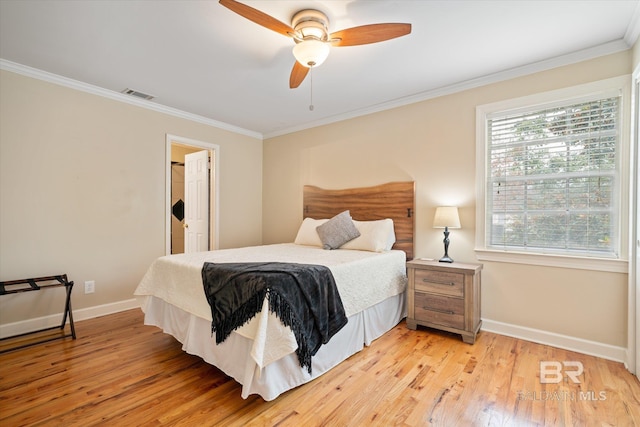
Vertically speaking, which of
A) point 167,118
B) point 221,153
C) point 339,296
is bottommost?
point 339,296

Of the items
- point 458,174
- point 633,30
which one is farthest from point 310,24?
point 633,30

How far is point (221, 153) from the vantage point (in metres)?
4.56

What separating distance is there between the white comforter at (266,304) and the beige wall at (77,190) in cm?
108

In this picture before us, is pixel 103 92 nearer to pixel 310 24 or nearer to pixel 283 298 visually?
pixel 310 24

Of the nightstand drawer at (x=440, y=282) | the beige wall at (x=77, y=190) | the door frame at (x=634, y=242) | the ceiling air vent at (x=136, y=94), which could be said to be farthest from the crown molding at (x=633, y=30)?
the beige wall at (x=77, y=190)

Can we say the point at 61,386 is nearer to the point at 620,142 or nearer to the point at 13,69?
the point at 13,69

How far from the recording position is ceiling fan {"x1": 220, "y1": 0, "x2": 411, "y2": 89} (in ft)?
6.11

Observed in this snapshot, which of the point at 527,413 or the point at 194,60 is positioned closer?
the point at 527,413

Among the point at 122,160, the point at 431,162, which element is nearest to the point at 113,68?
the point at 122,160

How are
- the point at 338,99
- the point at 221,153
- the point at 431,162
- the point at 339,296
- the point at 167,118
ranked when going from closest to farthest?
the point at 339,296 < the point at 431,162 < the point at 338,99 < the point at 167,118 < the point at 221,153

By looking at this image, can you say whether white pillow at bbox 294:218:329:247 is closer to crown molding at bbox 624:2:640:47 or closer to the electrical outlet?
the electrical outlet

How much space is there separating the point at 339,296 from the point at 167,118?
3.33 m

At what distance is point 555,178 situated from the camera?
267cm

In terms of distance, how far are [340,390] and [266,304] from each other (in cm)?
81
